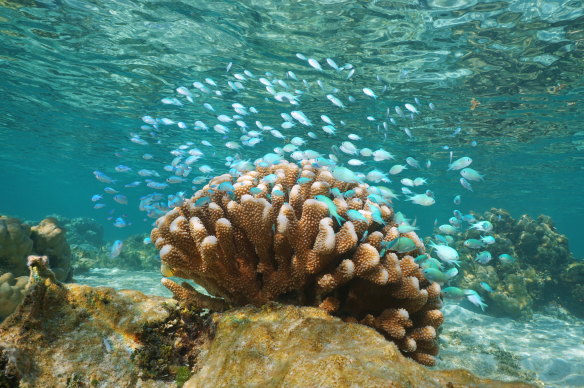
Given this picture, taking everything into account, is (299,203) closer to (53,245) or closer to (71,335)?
(71,335)

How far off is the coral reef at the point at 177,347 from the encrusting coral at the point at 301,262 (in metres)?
0.35

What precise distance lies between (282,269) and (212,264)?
67cm

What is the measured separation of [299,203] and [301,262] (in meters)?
0.72

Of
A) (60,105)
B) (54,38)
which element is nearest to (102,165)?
(60,105)

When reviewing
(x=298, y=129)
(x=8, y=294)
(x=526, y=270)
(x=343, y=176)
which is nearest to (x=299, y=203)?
(x=343, y=176)

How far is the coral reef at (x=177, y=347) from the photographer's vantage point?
65.4 inches

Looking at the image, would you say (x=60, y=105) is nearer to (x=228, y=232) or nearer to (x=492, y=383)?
(x=228, y=232)

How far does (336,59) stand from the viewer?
46.6ft

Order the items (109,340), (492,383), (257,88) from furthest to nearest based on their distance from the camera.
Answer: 1. (257,88)
2. (109,340)
3. (492,383)


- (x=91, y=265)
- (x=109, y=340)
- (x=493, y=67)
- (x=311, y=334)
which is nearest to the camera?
(x=311, y=334)

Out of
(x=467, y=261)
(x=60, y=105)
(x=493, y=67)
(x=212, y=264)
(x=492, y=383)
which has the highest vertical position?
(x=493, y=67)

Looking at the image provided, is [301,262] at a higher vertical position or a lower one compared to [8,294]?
higher

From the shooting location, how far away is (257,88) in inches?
703

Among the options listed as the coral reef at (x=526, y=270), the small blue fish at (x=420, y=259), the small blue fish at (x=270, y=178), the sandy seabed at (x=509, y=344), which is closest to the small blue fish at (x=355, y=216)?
the small blue fish at (x=420, y=259)
